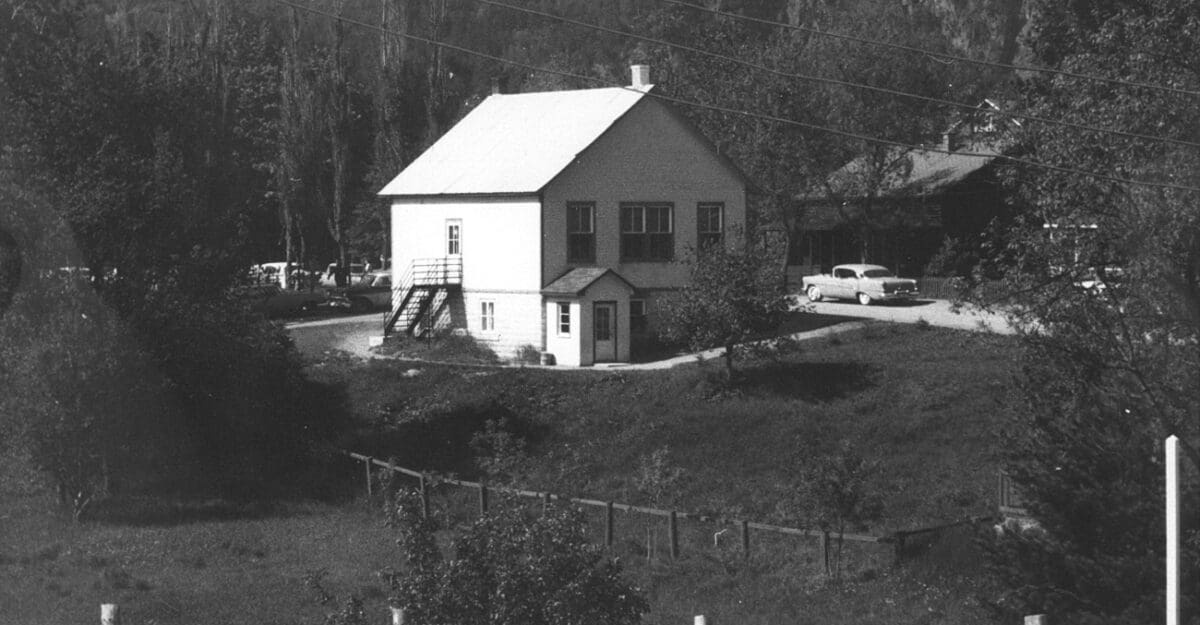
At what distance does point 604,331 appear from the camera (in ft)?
147

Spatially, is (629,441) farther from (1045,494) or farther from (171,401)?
(1045,494)

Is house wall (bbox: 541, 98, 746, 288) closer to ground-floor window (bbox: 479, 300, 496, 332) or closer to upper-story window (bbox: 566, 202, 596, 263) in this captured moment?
upper-story window (bbox: 566, 202, 596, 263)

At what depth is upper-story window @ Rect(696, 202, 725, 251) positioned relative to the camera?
158ft

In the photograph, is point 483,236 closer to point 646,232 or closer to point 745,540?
point 646,232

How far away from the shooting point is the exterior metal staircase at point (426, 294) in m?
48.4

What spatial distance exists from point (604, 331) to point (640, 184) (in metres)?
5.08

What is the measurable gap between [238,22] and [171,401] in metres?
50.0

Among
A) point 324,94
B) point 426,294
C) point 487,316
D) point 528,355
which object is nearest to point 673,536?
point 528,355

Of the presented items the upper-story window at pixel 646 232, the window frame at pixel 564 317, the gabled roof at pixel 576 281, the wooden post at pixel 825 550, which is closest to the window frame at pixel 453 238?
the gabled roof at pixel 576 281

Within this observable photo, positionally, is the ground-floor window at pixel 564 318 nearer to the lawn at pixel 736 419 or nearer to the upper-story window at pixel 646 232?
the lawn at pixel 736 419

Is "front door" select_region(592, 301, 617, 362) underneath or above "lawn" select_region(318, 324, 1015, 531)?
above

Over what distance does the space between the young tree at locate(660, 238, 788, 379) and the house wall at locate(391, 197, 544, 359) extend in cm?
633

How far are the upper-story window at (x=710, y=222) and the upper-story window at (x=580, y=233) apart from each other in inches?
132

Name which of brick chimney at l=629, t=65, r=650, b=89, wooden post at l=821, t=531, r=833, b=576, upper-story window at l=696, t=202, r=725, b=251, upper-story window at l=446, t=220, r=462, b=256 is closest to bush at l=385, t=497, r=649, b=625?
wooden post at l=821, t=531, r=833, b=576
